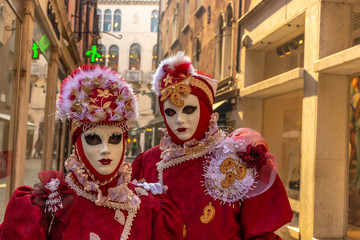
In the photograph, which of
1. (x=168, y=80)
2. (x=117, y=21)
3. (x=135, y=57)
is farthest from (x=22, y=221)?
(x=117, y=21)

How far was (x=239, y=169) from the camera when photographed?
2.90 m

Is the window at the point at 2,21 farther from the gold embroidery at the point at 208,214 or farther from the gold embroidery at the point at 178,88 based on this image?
the gold embroidery at the point at 208,214

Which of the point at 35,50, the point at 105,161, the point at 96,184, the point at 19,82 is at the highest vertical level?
the point at 35,50

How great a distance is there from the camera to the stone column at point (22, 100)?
5.84m

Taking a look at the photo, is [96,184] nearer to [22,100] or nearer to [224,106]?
[22,100]

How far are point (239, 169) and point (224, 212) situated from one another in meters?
0.32

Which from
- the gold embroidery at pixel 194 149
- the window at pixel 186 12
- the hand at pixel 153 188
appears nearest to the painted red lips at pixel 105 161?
the hand at pixel 153 188

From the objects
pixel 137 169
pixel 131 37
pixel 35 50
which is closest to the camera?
pixel 137 169

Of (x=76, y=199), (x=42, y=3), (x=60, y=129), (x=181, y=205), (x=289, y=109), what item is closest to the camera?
(x=76, y=199)

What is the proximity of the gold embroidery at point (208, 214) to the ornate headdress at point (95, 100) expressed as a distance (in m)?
0.78

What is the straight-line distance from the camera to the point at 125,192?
248 centimetres

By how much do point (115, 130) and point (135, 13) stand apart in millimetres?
46130

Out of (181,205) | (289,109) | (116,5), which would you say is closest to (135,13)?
(116,5)

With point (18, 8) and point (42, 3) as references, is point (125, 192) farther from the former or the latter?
point (42, 3)
